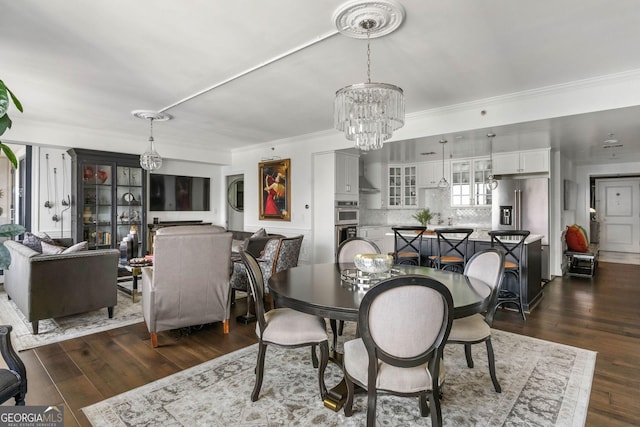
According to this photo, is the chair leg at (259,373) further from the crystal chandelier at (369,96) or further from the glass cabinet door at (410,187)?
the glass cabinet door at (410,187)

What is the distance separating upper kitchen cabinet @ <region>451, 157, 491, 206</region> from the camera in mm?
6758

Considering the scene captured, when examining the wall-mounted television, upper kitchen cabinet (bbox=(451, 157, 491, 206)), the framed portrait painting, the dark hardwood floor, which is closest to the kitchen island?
the dark hardwood floor

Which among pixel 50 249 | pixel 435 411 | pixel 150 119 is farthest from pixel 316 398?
pixel 150 119

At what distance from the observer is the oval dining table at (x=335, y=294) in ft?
5.91

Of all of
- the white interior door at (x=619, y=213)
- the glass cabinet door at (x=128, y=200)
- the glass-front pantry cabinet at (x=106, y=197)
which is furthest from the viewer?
the white interior door at (x=619, y=213)

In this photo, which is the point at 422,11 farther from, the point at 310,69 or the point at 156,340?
Answer: the point at 156,340

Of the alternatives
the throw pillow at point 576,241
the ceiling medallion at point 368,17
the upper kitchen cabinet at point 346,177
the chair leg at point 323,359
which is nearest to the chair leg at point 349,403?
the chair leg at point 323,359

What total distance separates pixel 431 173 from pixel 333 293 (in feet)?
19.9

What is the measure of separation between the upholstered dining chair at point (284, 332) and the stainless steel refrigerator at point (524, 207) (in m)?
5.15

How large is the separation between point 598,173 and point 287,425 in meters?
10.0

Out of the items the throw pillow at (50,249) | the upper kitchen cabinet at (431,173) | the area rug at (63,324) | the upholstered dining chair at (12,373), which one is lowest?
the area rug at (63,324)

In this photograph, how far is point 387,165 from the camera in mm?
7941

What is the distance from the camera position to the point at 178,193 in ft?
25.1

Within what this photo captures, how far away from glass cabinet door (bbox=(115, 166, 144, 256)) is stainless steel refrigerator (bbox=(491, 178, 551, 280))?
21.9 ft
